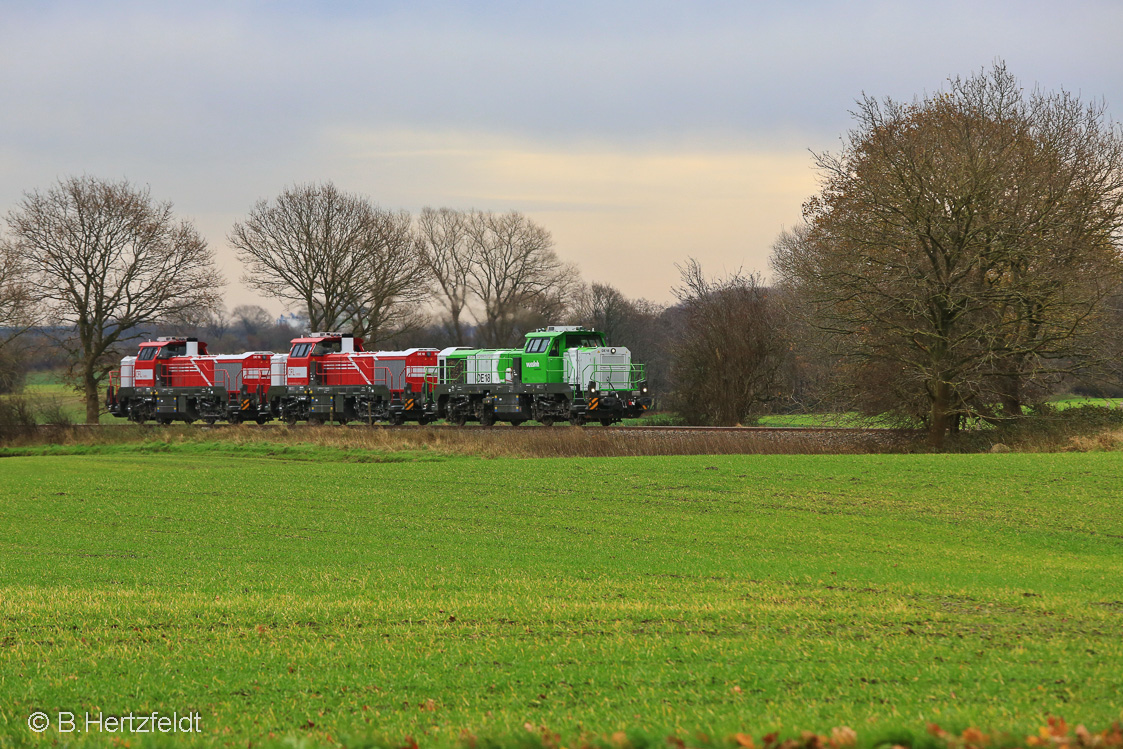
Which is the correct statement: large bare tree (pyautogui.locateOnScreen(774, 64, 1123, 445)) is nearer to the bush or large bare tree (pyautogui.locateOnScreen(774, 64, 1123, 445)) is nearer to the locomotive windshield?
the locomotive windshield

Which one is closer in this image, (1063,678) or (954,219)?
(1063,678)

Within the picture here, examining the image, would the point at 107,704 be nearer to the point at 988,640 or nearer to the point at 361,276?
the point at 988,640

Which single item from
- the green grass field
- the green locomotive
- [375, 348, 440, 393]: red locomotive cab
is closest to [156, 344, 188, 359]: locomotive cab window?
[375, 348, 440, 393]: red locomotive cab

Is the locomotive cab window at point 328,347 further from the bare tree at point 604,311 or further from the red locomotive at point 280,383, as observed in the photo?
the bare tree at point 604,311

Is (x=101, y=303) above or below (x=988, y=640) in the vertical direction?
above

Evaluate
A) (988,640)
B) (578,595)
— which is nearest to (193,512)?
(578,595)

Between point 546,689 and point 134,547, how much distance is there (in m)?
11.3

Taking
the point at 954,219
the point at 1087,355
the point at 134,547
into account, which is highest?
the point at 954,219

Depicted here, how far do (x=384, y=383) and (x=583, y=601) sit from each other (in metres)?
35.5

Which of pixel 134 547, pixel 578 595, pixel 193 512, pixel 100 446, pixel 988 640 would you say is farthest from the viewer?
pixel 100 446

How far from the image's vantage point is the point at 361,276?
204 feet

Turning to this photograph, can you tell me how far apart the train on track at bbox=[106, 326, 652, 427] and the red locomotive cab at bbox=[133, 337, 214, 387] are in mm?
57

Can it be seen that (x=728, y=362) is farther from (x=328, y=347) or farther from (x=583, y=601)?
(x=583, y=601)

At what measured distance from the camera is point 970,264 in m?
28.7
